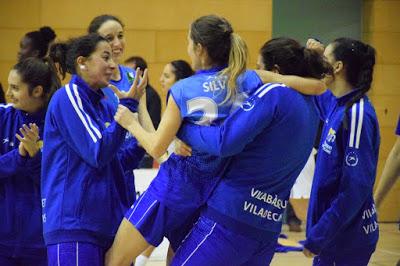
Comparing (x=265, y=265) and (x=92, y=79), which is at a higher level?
(x=92, y=79)

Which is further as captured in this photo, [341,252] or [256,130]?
[341,252]

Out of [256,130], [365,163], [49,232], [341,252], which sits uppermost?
[256,130]

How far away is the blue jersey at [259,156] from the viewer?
2553mm

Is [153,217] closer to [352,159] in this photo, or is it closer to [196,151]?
[196,151]

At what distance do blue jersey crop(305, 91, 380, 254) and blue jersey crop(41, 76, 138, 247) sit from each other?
0.97 meters

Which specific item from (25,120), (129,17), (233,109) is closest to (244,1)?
(129,17)

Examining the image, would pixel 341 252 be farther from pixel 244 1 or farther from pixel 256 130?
pixel 244 1

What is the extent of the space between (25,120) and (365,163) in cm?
156

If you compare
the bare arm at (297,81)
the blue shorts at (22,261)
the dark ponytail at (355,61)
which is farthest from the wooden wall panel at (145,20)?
the bare arm at (297,81)

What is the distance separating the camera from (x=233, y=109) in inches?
102

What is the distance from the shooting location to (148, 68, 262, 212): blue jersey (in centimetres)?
257

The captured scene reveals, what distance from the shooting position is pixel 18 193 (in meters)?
3.26

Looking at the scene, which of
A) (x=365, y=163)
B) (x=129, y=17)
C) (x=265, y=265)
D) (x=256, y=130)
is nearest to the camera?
(x=256, y=130)

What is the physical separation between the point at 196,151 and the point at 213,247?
0.35 m
